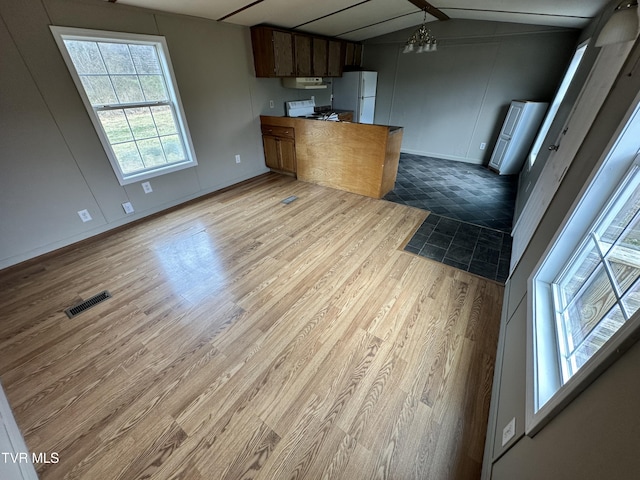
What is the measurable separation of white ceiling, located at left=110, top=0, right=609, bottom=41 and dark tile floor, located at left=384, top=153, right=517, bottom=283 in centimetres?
209

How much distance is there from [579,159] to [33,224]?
4520 millimetres

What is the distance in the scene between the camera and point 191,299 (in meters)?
2.08

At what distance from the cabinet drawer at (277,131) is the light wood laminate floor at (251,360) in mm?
2181

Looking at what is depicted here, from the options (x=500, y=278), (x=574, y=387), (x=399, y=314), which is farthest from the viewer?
(x=500, y=278)

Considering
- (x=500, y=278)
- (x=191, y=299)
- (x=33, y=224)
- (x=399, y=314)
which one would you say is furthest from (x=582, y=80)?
(x=33, y=224)

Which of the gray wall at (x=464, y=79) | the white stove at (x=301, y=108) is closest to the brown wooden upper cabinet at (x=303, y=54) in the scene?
the white stove at (x=301, y=108)

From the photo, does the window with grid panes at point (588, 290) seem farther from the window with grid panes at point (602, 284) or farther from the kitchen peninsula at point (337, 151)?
the kitchen peninsula at point (337, 151)

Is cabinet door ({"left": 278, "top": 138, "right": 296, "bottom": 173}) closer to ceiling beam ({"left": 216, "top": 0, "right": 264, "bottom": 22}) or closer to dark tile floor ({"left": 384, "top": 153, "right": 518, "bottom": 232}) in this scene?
ceiling beam ({"left": 216, "top": 0, "right": 264, "bottom": 22})

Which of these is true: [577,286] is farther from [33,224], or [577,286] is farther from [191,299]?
[33,224]

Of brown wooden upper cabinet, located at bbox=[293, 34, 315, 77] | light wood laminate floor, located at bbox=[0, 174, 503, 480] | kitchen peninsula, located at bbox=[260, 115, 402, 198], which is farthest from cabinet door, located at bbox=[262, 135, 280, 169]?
light wood laminate floor, located at bbox=[0, 174, 503, 480]

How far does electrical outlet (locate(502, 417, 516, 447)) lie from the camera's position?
3.34 feet

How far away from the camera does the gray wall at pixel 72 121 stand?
2.16 meters

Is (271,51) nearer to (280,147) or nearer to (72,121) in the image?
(280,147)

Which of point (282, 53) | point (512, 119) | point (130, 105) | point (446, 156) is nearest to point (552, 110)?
point (512, 119)
